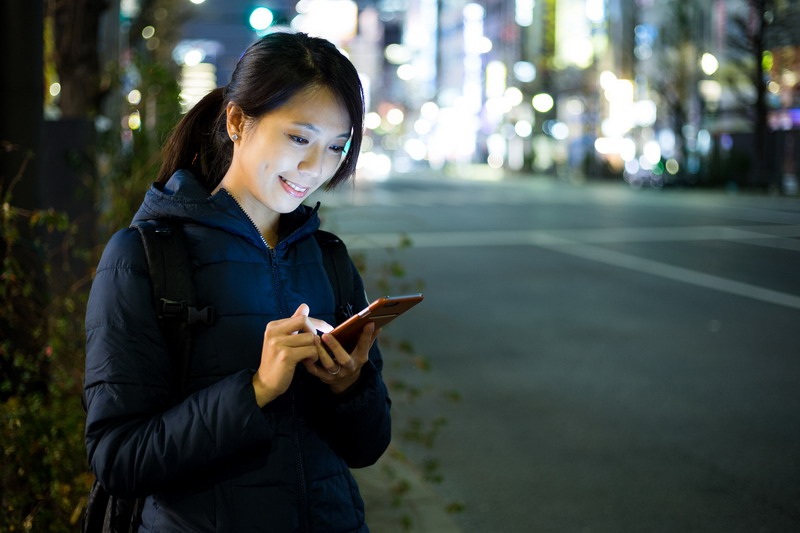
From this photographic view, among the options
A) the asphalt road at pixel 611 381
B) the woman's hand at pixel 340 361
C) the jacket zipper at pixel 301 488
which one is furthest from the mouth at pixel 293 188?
the asphalt road at pixel 611 381

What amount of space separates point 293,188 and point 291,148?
0.08 m

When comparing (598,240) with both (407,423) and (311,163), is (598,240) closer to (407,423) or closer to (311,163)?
(407,423)

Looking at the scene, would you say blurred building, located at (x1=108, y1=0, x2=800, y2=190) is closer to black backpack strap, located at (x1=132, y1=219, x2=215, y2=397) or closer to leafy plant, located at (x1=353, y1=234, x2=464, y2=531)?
leafy plant, located at (x1=353, y1=234, x2=464, y2=531)

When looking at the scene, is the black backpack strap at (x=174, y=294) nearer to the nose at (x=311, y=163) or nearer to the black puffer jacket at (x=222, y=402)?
the black puffer jacket at (x=222, y=402)

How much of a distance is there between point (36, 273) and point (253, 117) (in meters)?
2.87

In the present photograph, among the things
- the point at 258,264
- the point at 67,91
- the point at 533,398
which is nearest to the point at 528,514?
the point at 533,398

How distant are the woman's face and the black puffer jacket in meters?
0.07

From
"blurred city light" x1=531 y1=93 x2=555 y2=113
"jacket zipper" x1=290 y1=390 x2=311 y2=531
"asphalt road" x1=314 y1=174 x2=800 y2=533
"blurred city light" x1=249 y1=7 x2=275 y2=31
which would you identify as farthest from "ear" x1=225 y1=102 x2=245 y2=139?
"blurred city light" x1=531 y1=93 x2=555 y2=113

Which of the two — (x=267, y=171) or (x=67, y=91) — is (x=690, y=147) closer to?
(x=67, y=91)

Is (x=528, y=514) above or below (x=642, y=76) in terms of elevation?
below

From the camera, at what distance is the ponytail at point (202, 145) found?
2100 millimetres

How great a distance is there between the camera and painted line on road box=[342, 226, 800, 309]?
1327cm

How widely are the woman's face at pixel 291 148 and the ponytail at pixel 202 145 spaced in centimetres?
15

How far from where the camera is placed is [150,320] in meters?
1.76
